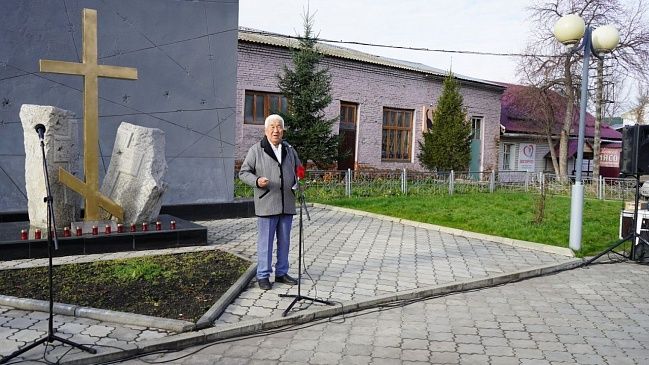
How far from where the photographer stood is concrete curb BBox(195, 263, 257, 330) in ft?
15.1

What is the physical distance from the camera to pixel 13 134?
9039 mm

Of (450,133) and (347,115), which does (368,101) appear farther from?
(450,133)

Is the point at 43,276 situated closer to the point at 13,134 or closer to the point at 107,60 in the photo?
the point at 13,134

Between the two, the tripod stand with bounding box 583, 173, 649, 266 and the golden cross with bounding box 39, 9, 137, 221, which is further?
the tripod stand with bounding box 583, 173, 649, 266

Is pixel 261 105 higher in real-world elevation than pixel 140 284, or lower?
higher

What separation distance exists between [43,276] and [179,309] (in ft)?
6.44

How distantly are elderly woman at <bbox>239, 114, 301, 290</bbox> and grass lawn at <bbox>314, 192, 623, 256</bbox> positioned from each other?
506 centimetres

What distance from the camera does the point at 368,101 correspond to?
22.9m

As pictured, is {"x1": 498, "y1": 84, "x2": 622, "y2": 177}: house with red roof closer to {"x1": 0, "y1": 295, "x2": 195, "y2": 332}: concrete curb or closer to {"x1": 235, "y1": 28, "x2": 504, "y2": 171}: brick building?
{"x1": 235, "y1": 28, "x2": 504, "y2": 171}: brick building

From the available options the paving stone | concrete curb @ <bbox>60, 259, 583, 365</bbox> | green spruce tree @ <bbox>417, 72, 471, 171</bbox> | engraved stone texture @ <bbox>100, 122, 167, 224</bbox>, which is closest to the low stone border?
concrete curb @ <bbox>60, 259, 583, 365</bbox>

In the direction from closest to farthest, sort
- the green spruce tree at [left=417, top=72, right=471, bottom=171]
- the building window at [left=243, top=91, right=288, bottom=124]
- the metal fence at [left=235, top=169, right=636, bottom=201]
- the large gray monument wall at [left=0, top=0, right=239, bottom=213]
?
the large gray monument wall at [left=0, top=0, right=239, bottom=213] → the metal fence at [left=235, top=169, right=636, bottom=201] → the building window at [left=243, top=91, right=288, bottom=124] → the green spruce tree at [left=417, top=72, right=471, bottom=171]

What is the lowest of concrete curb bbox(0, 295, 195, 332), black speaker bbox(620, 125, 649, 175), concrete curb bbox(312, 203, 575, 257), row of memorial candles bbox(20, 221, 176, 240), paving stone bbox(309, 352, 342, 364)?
paving stone bbox(309, 352, 342, 364)

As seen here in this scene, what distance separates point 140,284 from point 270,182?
5.51 feet

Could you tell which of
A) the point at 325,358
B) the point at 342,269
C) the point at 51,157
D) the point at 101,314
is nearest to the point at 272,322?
A: the point at 325,358
